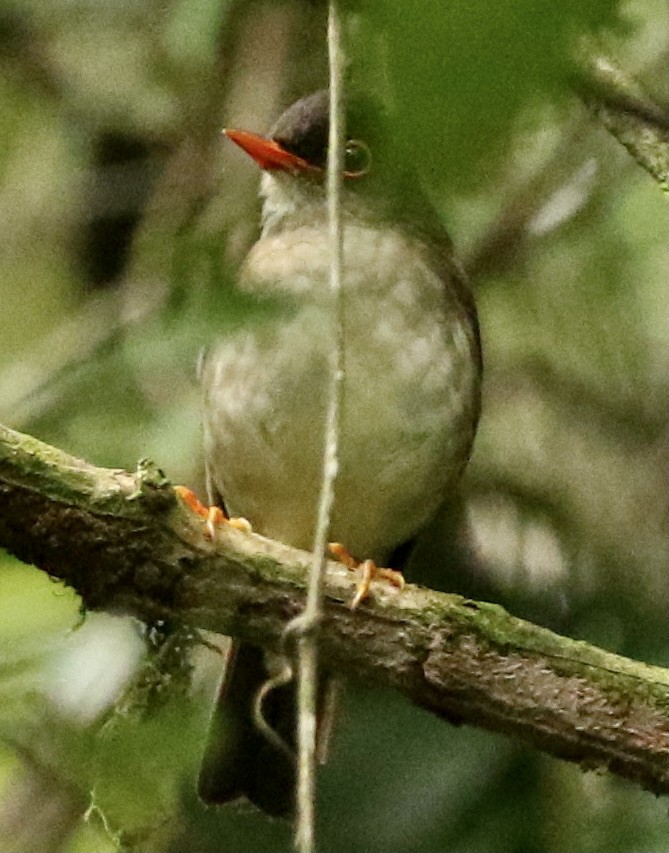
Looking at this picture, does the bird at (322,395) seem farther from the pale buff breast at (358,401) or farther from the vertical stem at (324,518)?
the vertical stem at (324,518)

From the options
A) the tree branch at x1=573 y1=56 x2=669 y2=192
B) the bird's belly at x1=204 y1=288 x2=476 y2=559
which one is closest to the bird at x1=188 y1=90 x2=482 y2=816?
the bird's belly at x1=204 y1=288 x2=476 y2=559

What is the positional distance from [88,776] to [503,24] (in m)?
1.80

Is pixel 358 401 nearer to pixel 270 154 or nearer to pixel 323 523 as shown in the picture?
pixel 270 154

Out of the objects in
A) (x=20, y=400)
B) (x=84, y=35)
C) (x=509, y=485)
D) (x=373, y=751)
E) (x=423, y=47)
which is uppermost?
(x=423, y=47)

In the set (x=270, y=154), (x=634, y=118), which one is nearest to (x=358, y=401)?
(x=270, y=154)

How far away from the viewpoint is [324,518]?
151 centimetres

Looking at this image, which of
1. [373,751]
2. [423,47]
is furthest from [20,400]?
[373,751]

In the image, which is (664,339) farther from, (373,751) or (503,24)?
(503,24)

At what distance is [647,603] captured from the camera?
10.9 feet

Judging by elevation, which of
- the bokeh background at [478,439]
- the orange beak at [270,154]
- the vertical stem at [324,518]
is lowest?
the bokeh background at [478,439]

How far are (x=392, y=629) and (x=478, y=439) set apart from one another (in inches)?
56.9

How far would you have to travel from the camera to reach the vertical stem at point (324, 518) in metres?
1.31

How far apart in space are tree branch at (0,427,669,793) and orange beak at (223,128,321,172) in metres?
1.14

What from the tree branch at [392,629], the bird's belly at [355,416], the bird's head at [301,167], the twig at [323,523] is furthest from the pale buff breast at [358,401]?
the twig at [323,523]
